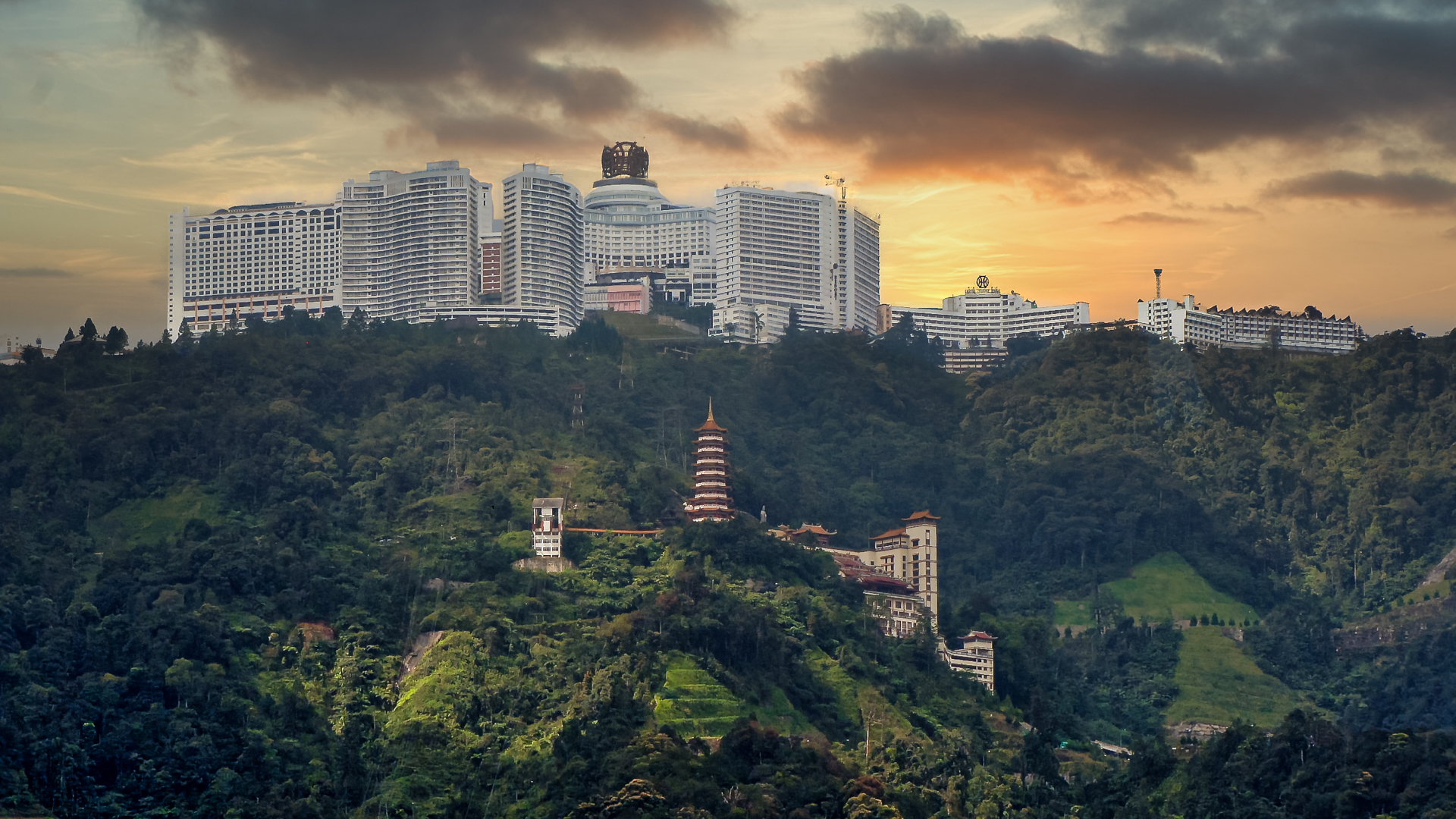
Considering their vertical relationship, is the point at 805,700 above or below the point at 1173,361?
below

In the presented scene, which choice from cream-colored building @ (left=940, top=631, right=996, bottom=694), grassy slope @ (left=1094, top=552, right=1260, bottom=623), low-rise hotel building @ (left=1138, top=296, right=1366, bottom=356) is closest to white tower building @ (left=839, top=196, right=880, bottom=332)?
low-rise hotel building @ (left=1138, top=296, right=1366, bottom=356)

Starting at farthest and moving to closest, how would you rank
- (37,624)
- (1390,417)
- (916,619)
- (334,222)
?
(334,222)
(1390,417)
(916,619)
(37,624)

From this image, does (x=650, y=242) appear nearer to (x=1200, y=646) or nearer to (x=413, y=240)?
(x=413, y=240)

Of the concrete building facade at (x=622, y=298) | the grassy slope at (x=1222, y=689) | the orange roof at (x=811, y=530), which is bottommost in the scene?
the grassy slope at (x=1222, y=689)

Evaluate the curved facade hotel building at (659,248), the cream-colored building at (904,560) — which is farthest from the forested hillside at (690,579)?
the curved facade hotel building at (659,248)

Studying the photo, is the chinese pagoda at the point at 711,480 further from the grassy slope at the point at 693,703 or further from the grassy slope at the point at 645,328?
the grassy slope at the point at 645,328

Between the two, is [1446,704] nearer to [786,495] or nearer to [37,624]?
[786,495]

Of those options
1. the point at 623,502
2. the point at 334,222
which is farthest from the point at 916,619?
the point at 334,222
